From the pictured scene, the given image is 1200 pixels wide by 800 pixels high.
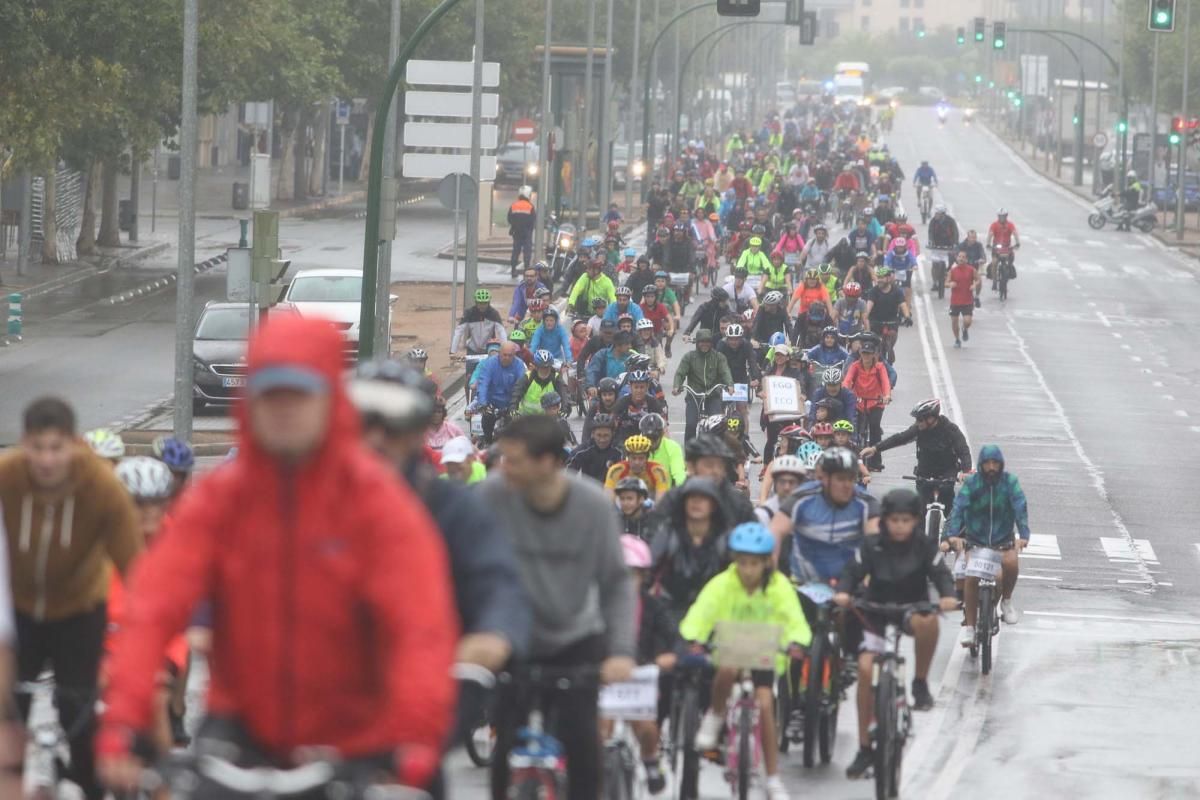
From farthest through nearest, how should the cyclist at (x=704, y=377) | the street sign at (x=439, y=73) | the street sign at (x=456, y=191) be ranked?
the street sign at (x=456, y=191) → the street sign at (x=439, y=73) → the cyclist at (x=704, y=377)

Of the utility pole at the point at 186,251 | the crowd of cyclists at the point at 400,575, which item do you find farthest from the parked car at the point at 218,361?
the crowd of cyclists at the point at 400,575

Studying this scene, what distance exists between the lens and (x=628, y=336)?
80.8 ft

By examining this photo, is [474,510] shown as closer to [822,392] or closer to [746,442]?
[746,442]

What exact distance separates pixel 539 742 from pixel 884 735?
3.99 m

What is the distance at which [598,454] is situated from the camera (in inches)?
714

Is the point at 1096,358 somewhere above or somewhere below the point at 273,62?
below

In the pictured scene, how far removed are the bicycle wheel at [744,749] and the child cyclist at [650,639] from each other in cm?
36

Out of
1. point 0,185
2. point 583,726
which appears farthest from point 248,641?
point 0,185

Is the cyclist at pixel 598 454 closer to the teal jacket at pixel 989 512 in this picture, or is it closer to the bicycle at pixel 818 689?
the teal jacket at pixel 989 512

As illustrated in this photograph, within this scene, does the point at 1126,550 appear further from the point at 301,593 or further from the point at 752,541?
the point at 301,593

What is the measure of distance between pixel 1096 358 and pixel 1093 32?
403 ft

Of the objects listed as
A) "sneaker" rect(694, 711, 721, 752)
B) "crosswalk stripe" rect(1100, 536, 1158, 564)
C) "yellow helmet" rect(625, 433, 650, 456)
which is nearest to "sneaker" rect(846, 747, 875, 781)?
"sneaker" rect(694, 711, 721, 752)

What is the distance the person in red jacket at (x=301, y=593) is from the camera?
4.79 m

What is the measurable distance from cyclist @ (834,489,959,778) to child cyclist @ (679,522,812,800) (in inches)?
37.0
